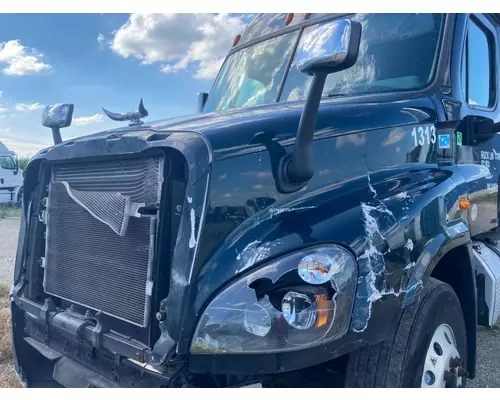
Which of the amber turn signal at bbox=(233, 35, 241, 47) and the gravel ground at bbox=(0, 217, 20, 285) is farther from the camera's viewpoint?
the gravel ground at bbox=(0, 217, 20, 285)

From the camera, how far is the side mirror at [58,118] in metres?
3.41

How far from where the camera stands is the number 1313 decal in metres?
2.89

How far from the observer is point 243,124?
2293mm

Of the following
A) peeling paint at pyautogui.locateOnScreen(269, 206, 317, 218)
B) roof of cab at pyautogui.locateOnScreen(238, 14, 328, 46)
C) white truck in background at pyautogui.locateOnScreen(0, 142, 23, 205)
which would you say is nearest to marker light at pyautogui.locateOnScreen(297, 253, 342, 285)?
peeling paint at pyautogui.locateOnScreen(269, 206, 317, 218)

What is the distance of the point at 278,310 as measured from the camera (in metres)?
1.98

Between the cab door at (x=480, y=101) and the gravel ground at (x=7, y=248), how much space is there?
5897mm

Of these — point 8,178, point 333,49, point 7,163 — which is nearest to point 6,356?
point 333,49

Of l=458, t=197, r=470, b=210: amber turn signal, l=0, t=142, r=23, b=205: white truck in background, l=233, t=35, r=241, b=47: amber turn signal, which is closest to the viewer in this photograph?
l=458, t=197, r=470, b=210: amber turn signal

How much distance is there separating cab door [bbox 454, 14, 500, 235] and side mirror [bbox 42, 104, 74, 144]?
2714mm

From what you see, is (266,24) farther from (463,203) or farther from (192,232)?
(192,232)

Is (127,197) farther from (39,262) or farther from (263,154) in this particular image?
(39,262)

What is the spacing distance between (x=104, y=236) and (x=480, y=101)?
3108 mm

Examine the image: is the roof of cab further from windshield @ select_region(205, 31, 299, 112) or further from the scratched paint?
the scratched paint

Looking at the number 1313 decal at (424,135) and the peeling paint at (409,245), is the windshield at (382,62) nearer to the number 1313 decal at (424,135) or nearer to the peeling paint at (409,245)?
the number 1313 decal at (424,135)
